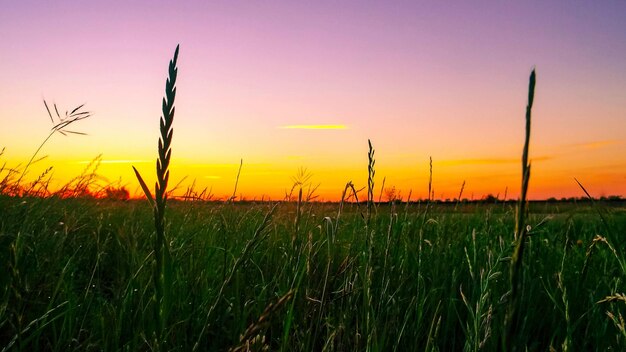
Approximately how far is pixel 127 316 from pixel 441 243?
6.74 feet

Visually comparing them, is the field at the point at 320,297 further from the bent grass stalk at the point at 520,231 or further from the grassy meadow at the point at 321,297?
the bent grass stalk at the point at 520,231

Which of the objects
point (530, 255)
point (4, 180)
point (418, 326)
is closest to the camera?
point (418, 326)

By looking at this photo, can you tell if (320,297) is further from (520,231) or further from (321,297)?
(520,231)

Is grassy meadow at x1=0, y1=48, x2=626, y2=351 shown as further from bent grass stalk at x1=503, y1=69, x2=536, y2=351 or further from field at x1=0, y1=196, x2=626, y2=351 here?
bent grass stalk at x1=503, y1=69, x2=536, y2=351

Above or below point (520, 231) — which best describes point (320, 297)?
below

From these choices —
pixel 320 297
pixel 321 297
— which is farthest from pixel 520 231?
pixel 320 297

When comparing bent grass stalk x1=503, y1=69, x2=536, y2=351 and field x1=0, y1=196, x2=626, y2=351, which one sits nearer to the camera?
bent grass stalk x1=503, y1=69, x2=536, y2=351

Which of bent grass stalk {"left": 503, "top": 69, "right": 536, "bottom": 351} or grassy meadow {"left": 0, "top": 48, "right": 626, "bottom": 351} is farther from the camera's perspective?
grassy meadow {"left": 0, "top": 48, "right": 626, "bottom": 351}

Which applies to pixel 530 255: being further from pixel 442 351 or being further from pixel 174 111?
pixel 174 111

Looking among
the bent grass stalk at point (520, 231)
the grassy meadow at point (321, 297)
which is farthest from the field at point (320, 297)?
the bent grass stalk at point (520, 231)

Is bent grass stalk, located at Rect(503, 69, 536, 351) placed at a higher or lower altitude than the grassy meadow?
higher

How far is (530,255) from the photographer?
3639mm

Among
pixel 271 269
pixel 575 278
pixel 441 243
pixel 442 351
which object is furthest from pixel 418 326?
pixel 575 278

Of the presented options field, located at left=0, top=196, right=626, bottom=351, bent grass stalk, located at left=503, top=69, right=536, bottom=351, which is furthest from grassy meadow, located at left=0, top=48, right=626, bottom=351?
bent grass stalk, located at left=503, top=69, right=536, bottom=351
